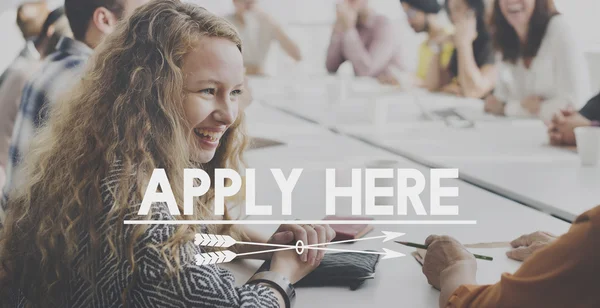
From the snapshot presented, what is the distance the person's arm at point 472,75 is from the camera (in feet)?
10.1

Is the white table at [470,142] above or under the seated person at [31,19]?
under

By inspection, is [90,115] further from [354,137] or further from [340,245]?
[354,137]

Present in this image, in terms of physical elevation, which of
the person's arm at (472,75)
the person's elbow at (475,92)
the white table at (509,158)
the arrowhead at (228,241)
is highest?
the person's arm at (472,75)

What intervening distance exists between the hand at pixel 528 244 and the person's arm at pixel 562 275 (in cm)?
34

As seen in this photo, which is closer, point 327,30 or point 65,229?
point 65,229

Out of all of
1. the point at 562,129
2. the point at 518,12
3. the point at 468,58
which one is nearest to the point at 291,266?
the point at 562,129

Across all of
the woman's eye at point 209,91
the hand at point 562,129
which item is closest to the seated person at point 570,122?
the hand at point 562,129

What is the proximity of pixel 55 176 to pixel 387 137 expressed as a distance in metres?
1.45

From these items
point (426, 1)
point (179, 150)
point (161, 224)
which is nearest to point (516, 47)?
point (426, 1)

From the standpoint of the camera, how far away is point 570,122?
220 centimetres

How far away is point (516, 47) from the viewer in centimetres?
308

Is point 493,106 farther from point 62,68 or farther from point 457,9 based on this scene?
point 62,68

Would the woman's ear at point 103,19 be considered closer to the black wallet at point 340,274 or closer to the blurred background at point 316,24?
the black wallet at point 340,274

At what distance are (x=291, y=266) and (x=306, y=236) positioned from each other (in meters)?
0.08
